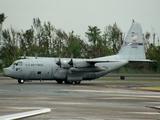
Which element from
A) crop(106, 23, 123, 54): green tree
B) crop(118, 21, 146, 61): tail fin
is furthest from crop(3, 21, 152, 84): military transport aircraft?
crop(106, 23, 123, 54): green tree

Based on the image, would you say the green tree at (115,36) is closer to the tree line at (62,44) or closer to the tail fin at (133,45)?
the tree line at (62,44)

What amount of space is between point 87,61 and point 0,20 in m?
51.0

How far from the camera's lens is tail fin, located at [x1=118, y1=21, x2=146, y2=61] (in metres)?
60.7

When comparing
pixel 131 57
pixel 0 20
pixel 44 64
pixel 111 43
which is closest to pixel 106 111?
pixel 44 64

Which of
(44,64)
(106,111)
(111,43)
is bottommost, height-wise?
(106,111)

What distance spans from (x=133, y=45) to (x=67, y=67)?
10.3 metres

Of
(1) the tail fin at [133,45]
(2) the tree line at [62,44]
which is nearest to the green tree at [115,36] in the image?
(2) the tree line at [62,44]

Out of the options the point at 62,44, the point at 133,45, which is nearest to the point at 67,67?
the point at 133,45

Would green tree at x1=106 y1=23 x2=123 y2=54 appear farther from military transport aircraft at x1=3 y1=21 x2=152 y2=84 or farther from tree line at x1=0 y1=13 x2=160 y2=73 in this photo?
military transport aircraft at x1=3 y1=21 x2=152 y2=84

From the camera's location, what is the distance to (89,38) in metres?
109

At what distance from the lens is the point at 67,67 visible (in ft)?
183

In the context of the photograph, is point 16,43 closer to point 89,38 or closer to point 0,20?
point 0,20

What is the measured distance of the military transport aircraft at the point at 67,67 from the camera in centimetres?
5403

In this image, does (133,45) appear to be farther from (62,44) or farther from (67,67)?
(62,44)
